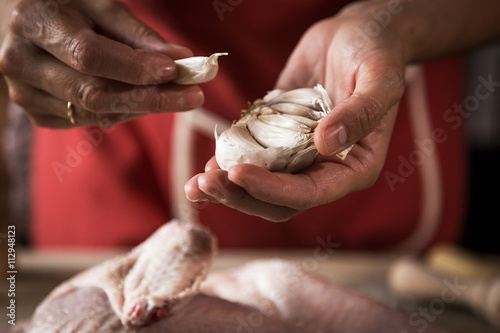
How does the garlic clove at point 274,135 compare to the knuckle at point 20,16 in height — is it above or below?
below

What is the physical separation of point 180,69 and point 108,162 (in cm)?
66

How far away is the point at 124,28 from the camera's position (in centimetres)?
70

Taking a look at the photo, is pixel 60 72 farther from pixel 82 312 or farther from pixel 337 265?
pixel 337 265

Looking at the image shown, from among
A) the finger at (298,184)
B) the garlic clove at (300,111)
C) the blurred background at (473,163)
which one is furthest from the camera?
the blurred background at (473,163)

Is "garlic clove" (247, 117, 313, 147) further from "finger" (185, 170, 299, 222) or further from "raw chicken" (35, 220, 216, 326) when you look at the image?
"raw chicken" (35, 220, 216, 326)

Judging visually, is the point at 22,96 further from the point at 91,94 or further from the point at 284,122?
the point at 284,122

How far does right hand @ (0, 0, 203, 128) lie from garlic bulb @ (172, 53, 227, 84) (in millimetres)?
13

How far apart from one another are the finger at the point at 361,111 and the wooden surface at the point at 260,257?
0.66 m

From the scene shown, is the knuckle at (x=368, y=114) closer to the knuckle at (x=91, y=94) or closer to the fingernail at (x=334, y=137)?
the fingernail at (x=334, y=137)

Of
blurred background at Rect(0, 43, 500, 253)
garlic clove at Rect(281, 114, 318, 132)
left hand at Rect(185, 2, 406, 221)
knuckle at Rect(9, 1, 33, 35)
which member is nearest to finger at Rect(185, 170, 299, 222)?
left hand at Rect(185, 2, 406, 221)

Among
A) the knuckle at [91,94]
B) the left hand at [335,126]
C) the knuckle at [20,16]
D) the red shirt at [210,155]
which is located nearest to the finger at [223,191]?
the left hand at [335,126]

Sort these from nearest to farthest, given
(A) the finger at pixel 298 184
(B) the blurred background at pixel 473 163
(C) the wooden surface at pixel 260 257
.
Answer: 1. (A) the finger at pixel 298 184
2. (C) the wooden surface at pixel 260 257
3. (B) the blurred background at pixel 473 163

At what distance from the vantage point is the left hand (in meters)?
0.51

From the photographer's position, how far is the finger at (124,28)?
689 millimetres
